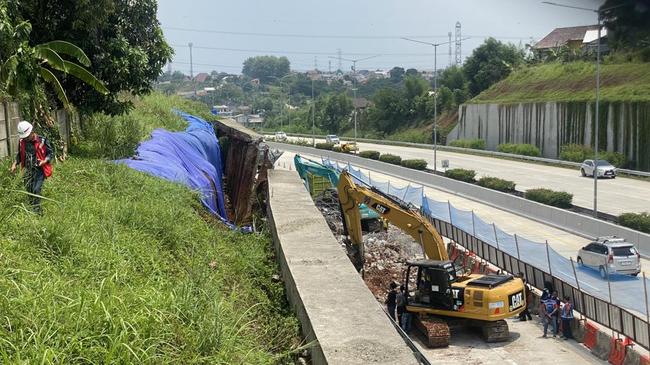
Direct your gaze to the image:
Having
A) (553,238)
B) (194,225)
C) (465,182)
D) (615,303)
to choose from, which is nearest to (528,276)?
(615,303)

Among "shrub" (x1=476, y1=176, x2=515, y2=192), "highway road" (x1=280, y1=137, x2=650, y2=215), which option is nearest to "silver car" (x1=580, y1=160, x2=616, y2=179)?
"highway road" (x1=280, y1=137, x2=650, y2=215)

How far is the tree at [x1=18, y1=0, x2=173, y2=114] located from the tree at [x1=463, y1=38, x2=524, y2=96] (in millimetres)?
81265

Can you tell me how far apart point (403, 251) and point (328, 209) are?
334 cm

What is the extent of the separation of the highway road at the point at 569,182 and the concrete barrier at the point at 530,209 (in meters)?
3.11

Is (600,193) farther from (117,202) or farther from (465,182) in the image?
(117,202)

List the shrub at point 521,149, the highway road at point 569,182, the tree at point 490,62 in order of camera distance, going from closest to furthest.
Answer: the highway road at point 569,182 → the shrub at point 521,149 → the tree at point 490,62

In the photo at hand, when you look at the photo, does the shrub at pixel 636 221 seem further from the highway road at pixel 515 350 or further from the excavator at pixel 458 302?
the excavator at pixel 458 302

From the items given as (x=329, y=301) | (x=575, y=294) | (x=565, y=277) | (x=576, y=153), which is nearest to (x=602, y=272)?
(x=565, y=277)

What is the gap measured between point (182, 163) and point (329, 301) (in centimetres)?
1072

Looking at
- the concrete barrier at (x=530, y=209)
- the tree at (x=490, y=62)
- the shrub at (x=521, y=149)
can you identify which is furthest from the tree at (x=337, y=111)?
the concrete barrier at (x=530, y=209)

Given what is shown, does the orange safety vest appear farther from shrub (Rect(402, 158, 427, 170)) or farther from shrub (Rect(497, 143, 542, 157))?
shrub (Rect(497, 143, 542, 157))

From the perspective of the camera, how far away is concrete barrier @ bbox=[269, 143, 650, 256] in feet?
94.1

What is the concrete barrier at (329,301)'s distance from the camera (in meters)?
6.06

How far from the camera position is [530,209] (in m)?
36.3
